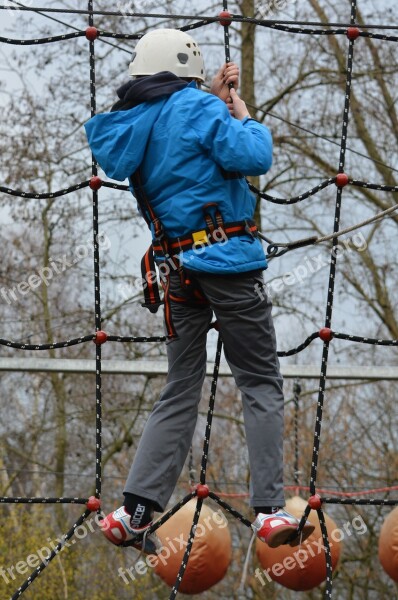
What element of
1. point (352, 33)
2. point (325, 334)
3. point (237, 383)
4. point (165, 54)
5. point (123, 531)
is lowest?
point (123, 531)

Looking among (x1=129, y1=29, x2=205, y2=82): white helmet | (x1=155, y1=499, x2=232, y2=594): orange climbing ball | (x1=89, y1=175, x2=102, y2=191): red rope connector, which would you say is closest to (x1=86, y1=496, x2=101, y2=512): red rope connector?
(x1=89, y1=175, x2=102, y2=191): red rope connector

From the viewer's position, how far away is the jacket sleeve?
2957 millimetres

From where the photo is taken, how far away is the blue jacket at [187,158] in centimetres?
300

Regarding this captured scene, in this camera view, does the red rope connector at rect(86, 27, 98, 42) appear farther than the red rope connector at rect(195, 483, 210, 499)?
Yes

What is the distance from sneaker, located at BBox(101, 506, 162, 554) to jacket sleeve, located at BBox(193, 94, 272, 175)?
3.22ft

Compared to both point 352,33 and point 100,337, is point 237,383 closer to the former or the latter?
point 100,337

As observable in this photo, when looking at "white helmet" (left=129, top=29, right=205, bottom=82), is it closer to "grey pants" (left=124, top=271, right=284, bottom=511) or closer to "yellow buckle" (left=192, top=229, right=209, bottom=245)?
"yellow buckle" (left=192, top=229, right=209, bottom=245)

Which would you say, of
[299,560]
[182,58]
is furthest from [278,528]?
[299,560]

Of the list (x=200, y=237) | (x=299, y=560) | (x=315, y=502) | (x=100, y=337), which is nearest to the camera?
(x=200, y=237)

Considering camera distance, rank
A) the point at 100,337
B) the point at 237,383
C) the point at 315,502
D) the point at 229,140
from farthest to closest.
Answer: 1. the point at 100,337
2. the point at 315,502
3. the point at 237,383
4. the point at 229,140

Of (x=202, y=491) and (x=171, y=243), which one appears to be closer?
(x=171, y=243)

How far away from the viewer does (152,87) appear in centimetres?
304

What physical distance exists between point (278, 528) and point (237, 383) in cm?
40

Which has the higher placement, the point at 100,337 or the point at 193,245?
the point at 193,245
